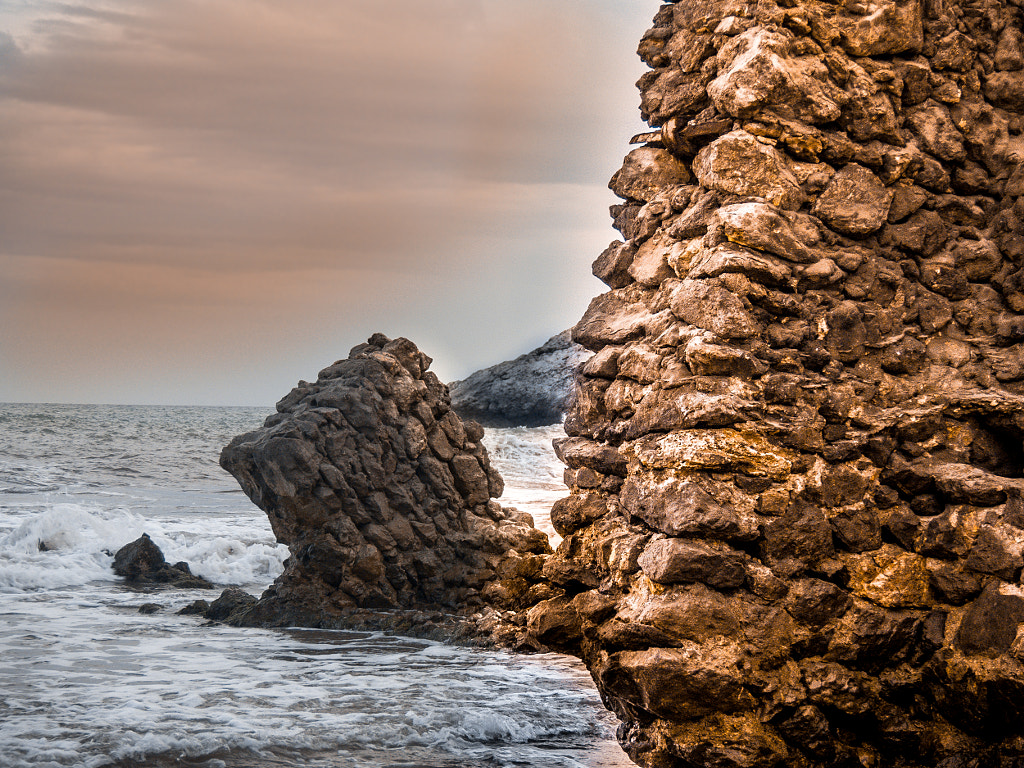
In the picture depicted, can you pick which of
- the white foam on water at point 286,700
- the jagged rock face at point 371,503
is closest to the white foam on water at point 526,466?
the jagged rock face at point 371,503

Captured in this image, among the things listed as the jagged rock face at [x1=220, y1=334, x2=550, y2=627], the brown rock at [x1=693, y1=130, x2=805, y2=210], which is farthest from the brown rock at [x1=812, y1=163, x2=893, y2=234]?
the jagged rock face at [x1=220, y1=334, x2=550, y2=627]

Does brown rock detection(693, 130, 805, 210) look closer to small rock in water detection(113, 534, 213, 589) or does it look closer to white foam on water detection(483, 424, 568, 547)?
small rock in water detection(113, 534, 213, 589)

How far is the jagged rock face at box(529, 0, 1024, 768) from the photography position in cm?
344

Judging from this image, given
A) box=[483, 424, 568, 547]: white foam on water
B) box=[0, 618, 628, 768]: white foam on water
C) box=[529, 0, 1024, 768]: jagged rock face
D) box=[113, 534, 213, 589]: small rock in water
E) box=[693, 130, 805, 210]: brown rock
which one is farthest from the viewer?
box=[483, 424, 568, 547]: white foam on water

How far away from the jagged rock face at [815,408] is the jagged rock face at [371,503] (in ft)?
15.5

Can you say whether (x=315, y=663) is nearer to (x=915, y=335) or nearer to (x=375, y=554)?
(x=375, y=554)

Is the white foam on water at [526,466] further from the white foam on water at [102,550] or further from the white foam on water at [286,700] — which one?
the white foam on water at [286,700]

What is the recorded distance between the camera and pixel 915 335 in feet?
13.1

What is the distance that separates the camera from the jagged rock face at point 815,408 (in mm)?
3436

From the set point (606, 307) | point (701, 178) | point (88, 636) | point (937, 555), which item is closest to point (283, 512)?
point (88, 636)

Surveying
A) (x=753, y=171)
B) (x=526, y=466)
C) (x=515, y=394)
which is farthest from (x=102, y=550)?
(x=753, y=171)

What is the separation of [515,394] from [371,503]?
14.0 meters

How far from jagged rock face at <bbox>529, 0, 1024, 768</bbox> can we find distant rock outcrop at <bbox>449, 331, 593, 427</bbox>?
658 inches

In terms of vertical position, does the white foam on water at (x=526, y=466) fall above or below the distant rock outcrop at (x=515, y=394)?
below
